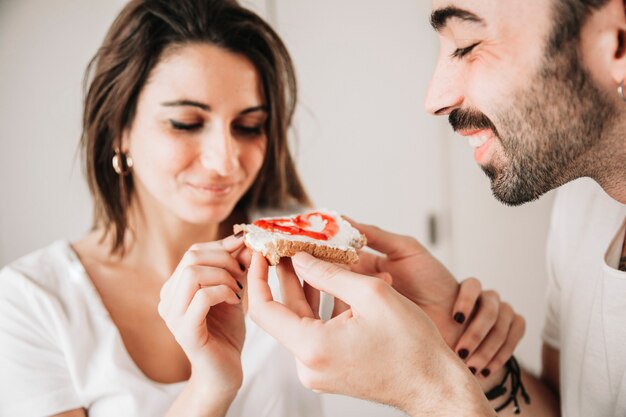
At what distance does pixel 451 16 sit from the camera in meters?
1.29

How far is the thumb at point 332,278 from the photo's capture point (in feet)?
3.55

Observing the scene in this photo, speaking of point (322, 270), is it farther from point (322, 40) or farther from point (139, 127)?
point (322, 40)

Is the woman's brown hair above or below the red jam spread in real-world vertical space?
above

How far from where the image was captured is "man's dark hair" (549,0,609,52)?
1.15 meters

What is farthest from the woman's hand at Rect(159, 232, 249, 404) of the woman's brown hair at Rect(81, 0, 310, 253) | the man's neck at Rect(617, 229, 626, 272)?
the man's neck at Rect(617, 229, 626, 272)

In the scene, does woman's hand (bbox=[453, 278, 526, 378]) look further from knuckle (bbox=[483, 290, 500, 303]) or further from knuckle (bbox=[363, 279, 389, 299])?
knuckle (bbox=[363, 279, 389, 299])

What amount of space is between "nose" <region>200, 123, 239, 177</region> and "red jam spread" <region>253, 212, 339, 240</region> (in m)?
0.27

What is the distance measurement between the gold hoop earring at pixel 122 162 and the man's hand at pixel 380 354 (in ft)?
3.29

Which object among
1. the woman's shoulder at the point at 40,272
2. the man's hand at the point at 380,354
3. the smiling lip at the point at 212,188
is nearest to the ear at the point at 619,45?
the man's hand at the point at 380,354

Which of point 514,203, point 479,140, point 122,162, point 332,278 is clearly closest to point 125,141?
point 122,162

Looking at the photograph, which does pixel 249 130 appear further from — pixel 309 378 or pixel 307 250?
pixel 309 378

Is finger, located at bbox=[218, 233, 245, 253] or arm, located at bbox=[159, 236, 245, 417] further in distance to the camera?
finger, located at bbox=[218, 233, 245, 253]

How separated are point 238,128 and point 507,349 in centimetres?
111

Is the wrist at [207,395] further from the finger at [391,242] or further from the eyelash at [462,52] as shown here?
the eyelash at [462,52]
